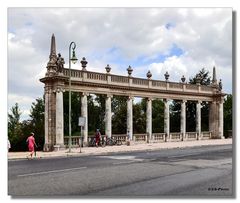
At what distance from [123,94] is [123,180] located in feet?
65.6

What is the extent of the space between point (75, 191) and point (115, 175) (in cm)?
327

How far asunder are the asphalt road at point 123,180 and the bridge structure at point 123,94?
6285 millimetres

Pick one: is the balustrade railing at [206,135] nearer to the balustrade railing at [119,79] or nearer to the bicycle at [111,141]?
the bicycle at [111,141]

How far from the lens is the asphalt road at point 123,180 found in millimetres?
11492

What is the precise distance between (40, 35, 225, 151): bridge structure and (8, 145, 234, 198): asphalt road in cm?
628

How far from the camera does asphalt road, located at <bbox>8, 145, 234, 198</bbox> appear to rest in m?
11.5

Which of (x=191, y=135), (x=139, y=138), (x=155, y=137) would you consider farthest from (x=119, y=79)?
(x=191, y=135)

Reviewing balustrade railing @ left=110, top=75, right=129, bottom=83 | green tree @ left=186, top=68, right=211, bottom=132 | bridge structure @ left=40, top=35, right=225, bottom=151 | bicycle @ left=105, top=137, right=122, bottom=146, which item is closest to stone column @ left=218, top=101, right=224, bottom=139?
bridge structure @ left=40, top=35, right=225, bottom=151

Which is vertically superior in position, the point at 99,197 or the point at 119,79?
the point at 119,79

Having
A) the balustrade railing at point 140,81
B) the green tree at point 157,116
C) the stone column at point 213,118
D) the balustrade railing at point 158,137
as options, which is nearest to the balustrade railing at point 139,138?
the balustrade railing at point 158,137

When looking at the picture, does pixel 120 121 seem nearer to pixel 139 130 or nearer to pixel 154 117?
pixel 139 130

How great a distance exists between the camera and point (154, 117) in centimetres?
6353

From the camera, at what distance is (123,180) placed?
1347 cm
